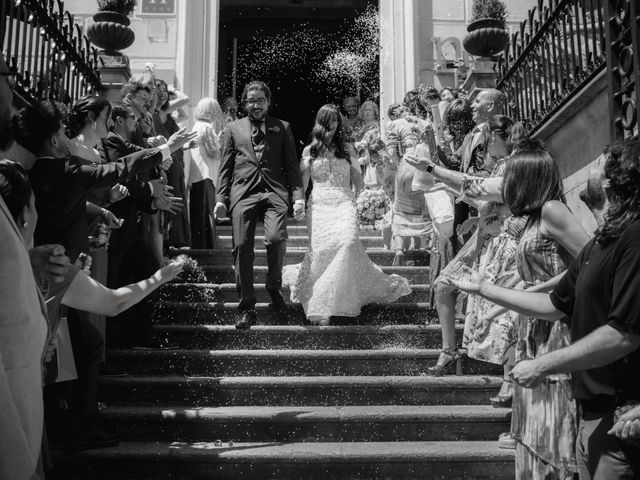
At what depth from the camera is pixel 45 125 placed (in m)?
4.24

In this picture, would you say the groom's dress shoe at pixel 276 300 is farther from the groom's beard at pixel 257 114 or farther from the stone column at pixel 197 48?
the stone column at pixel 197 48

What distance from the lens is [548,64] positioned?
644 centimetres

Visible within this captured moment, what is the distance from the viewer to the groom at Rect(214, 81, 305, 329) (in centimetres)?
642

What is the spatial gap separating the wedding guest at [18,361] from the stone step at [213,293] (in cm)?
463

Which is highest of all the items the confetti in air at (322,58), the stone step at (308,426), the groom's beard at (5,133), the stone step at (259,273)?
the confetti in air at (322,58)

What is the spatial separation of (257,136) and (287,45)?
12.3 m

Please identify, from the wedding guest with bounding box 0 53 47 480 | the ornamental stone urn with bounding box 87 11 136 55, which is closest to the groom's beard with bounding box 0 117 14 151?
the wedding guest with bounding box 0 53 47 480

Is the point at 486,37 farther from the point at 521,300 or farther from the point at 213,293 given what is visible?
the point at 521,300

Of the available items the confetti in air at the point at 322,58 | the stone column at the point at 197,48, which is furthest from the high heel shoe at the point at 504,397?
the confetti in air at the point at 322,58

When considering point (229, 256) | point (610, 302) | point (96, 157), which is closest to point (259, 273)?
point (229, 256)

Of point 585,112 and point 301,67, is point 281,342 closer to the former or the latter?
point 585,112

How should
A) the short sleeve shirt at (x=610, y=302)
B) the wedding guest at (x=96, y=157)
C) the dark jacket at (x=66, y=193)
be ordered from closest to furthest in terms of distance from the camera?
the short sleeve shirt at (x=610, y=302), the dark jacket at (x=66, y=193), the wedding guest at (x=96, y=157)

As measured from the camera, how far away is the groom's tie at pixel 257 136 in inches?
266

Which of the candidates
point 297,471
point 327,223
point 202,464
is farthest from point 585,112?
point 202,464
